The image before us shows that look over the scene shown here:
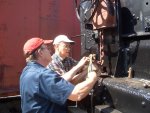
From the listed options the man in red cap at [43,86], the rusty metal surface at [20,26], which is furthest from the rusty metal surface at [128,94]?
the rusty metal surface at [20,26]

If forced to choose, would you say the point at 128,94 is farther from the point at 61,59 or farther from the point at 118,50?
the point at 61,59

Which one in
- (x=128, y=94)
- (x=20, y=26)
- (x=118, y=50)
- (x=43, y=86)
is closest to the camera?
(x=43, y=86)

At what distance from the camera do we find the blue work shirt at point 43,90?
2.30 meters

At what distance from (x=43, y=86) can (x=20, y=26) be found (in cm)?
303

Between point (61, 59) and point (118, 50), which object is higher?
point (118, 50)

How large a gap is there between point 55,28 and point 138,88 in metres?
3.37

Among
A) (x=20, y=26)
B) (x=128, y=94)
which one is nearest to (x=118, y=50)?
(x=128, y=94)

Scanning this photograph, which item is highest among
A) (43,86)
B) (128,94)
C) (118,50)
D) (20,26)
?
(20,26)

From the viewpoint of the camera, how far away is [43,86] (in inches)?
91.8

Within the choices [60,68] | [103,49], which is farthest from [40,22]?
[103,49]

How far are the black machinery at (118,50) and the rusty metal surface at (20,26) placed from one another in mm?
1953

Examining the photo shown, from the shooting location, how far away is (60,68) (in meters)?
3.66

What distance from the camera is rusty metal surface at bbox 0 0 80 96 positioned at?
16.6 feet

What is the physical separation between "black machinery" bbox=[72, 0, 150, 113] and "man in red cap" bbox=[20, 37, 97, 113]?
0.34 metres
